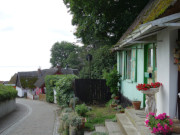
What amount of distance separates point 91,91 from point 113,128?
723cm

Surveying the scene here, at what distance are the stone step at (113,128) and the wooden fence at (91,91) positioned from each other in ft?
20.9

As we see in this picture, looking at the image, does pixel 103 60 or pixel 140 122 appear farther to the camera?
pixel 103 60

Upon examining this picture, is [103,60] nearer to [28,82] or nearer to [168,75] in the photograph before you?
[168,75]

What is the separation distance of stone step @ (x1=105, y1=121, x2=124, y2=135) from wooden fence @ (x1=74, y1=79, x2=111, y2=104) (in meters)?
6.36

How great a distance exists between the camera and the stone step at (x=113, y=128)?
19.2 ft

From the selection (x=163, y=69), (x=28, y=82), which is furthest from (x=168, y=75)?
(x=28, y=82)

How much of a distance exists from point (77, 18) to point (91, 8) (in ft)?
8.70

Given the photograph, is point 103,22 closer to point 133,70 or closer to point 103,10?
point 103,10

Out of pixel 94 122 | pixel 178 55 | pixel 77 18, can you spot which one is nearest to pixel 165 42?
pixel 178 55

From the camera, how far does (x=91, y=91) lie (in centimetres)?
1349

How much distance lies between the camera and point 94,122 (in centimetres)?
809

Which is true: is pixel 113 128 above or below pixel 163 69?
below

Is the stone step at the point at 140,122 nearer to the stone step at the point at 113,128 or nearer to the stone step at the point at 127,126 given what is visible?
the stone step at the point at 127,126


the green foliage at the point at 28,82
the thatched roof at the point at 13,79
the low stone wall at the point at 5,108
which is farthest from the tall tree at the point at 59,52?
the low stone wall at the point at 5,108
